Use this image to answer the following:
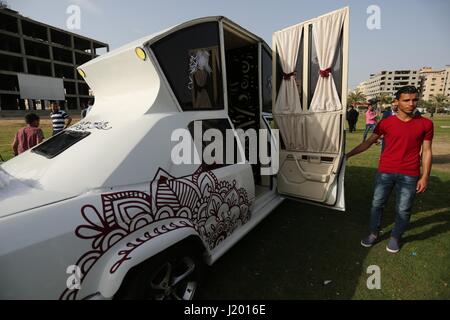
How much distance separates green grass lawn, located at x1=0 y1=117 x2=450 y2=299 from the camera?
2.66 m

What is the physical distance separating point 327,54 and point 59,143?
3.51 metres

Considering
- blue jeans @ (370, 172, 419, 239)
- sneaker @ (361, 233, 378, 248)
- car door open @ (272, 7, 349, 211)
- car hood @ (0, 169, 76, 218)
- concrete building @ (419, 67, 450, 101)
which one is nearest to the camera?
car hood @ (0, 169, 76, 218)

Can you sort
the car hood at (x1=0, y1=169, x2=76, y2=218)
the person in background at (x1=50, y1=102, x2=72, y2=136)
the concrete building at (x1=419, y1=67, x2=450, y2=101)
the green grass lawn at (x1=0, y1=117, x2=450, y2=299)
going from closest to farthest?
1. the car hood at (x1=0, y1=169, x2=76, y2=218)
2. the green grass lawn at (x1=0, y1=117, x2=450, y2=299)
3. the person in background at (x1=50, y1=102, x2=72, y2=136)
4. the concrete building at (x1=419, y1=67, x2=450, y2=101)

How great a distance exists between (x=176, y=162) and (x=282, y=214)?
2.84 m

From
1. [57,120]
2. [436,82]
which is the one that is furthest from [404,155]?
[436,82]

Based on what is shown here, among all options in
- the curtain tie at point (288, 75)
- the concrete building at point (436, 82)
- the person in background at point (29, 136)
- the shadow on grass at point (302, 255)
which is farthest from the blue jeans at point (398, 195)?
the concrete building at point (436, 82)

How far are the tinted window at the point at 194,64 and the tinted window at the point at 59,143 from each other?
1005 mm

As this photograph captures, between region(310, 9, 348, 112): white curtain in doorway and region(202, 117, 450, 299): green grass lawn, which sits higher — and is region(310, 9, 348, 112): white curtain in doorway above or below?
above

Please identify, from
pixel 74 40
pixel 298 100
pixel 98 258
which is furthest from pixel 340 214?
pixel 74 40

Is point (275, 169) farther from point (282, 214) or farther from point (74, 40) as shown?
point (74, 40)

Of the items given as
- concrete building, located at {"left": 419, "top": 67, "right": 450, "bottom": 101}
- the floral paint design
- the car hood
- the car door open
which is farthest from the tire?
concrete building, located at {"left": 419, "top": 67, "right": 450, "bottom": 101}

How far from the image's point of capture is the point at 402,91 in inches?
117

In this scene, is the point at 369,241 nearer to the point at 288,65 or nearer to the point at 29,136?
the point at 288,65

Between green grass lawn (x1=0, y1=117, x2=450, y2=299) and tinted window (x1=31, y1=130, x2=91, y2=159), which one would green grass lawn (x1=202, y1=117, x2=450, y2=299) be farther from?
tinted window (x1=31, y1=130, x2=91, y2=159)
